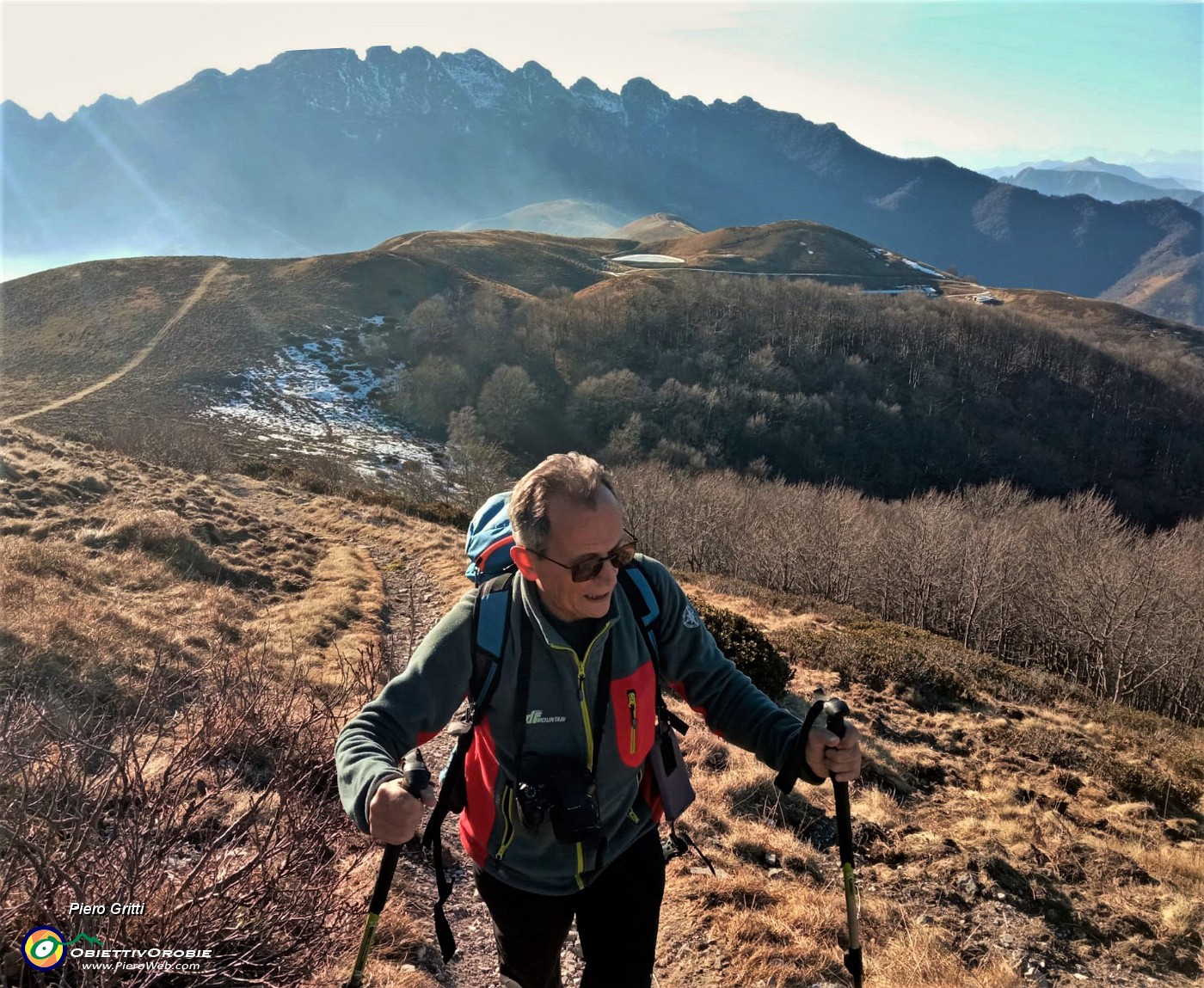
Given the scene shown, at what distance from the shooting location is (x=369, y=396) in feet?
227

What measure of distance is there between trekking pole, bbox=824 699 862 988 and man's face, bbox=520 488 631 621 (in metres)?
1.02

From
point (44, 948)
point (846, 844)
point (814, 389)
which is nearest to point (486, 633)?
point (846, 844)

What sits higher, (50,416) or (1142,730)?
(1142,730)

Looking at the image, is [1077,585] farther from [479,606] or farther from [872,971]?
[479,606]

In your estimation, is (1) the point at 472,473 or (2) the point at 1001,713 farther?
(1) the point at 472,473

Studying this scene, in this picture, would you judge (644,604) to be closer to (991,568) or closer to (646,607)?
(646,607)

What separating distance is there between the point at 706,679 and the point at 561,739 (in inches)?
27.7

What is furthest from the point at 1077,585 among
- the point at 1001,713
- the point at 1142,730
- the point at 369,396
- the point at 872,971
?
the point at 369,396

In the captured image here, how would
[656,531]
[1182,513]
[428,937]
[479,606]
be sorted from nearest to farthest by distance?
[479,606]
[428,937]
[656,531]
[1182,513]

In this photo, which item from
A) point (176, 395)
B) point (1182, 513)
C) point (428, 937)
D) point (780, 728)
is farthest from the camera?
point (1182, 513)

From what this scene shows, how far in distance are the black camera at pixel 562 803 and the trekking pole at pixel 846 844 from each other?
3.23 ft

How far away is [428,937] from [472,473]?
4911cm

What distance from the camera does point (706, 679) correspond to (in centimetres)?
286

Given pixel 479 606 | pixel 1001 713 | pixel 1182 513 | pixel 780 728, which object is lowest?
pixel 1182 513
